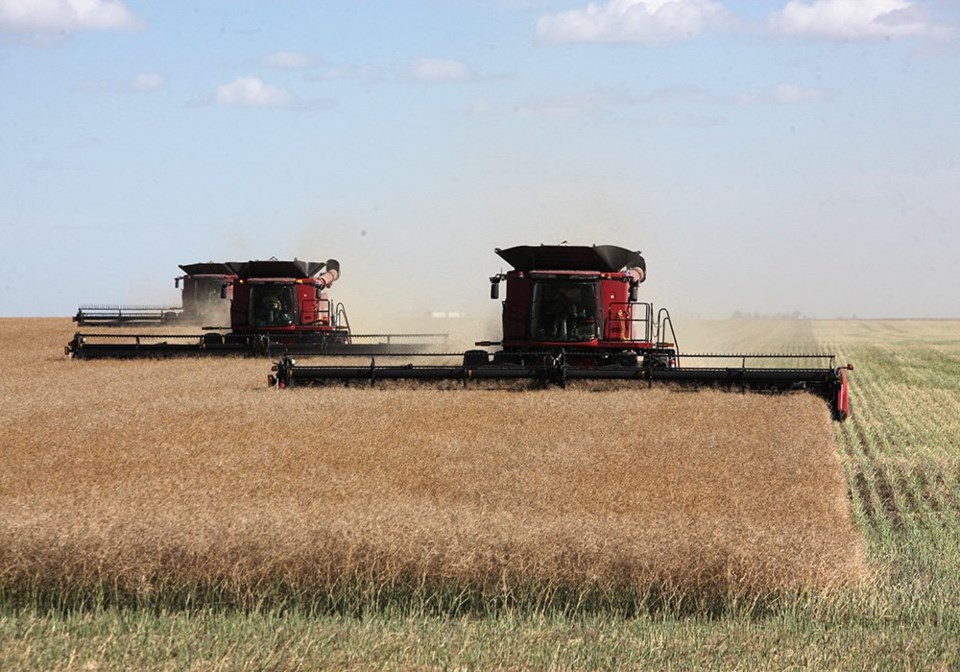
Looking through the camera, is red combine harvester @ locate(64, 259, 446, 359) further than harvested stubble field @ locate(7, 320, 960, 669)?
Yes

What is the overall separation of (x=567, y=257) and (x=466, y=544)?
13771 millimetres

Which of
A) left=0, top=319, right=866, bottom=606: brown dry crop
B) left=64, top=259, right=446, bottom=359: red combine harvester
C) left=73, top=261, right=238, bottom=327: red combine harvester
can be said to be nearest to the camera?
left=0, top=319, right=866, bottom=606: brown dry crop

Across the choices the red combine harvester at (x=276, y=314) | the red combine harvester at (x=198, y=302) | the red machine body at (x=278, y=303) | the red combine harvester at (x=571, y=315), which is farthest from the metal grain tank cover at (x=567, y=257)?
the red combine harvester at (x=198, y=302)

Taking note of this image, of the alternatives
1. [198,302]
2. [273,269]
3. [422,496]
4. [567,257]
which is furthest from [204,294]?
[422,496]

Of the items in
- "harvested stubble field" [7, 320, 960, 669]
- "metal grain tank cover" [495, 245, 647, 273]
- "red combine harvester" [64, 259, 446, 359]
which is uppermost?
"metal grain tank cover" [495, 245, 647, 273]

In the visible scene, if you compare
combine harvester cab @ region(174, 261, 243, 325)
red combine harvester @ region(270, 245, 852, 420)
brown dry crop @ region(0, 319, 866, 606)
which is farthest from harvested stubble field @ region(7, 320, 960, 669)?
combine harvester cab @ region(174, 261, 243, 325)

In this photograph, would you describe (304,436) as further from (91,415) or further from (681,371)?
(681,371)

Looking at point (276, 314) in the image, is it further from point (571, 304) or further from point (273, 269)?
point (571, 304)

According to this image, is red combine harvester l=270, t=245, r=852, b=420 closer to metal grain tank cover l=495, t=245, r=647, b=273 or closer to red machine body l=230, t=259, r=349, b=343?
metal grain tank cover l=495, t=245, r=647, b=273

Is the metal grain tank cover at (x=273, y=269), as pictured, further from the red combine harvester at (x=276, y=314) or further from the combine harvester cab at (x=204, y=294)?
the combine harvester cab at (x=204, y=294)

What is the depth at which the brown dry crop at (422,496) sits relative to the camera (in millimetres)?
9164

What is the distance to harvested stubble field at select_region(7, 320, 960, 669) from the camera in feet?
25.0

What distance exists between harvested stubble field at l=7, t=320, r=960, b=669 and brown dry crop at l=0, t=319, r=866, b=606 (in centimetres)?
3

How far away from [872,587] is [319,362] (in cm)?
2181
